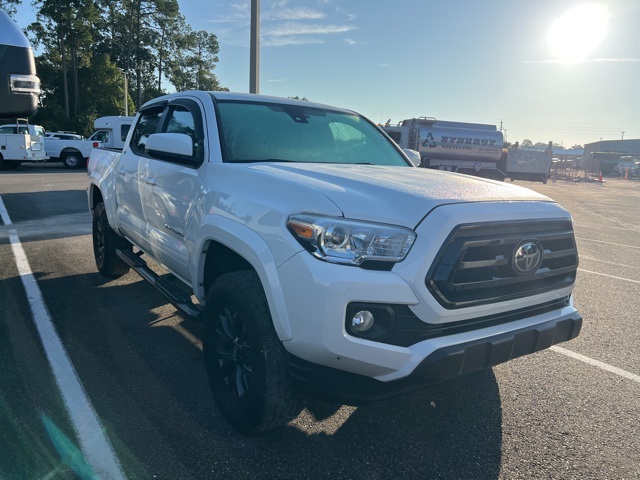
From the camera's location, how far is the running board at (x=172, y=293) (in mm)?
3216

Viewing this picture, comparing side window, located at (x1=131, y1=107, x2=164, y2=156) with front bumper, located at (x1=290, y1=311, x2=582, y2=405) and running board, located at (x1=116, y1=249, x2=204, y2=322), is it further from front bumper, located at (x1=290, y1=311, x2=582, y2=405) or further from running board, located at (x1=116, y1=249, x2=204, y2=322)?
front bumper, located at (x1=290, y1=311, x2=582, y2=405)

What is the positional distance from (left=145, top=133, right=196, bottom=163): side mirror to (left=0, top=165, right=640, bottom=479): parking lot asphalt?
4.91 ft

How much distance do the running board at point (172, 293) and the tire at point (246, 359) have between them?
33 cm

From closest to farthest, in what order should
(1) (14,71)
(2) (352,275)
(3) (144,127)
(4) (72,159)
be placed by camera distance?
1. (2) (352,275)
2. (1) (14,71)
3. (3) (144,127)
4. (4) (72,159)

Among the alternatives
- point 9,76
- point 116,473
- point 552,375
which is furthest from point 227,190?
point 552,375

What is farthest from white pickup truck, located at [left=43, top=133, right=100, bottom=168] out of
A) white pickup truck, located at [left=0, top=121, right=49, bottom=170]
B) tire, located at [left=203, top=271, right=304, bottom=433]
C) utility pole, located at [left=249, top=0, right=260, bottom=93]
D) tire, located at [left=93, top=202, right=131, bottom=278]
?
tire, located at [left=203, top=271, right=304, bottom=433]

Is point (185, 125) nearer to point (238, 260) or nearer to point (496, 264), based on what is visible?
point (238, 260)

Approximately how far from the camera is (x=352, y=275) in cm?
213

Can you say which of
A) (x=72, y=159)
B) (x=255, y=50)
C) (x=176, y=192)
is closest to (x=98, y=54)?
(x=72, y=159)

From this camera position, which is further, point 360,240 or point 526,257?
point 526,257

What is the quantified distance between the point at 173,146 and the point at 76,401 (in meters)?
1.69

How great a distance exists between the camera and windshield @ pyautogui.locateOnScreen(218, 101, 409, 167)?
3342 mm

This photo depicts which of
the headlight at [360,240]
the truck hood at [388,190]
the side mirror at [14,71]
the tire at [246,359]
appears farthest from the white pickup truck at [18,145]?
the headlight at [360,240]

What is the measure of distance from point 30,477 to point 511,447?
248cm
